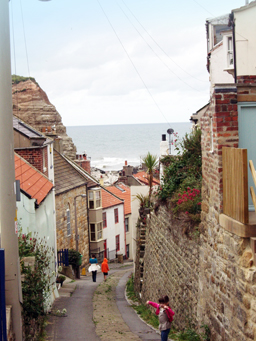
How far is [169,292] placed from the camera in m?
11.7

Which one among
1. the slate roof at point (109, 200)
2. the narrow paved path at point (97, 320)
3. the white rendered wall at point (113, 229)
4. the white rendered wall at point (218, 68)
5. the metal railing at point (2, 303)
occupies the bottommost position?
the white rendered wall at point (113, 229)

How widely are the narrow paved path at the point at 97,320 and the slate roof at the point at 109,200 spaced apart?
18.0 metres

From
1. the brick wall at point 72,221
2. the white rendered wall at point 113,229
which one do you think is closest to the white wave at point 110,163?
the white rendered wall at point 113,229

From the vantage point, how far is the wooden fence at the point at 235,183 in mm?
6012

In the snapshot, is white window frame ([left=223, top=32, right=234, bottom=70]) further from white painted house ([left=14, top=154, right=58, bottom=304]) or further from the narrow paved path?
the narrow paved path

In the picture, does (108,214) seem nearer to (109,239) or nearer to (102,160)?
(109,239)

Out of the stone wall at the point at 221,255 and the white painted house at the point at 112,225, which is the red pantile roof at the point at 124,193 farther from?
the stone wall at the point at 221,255

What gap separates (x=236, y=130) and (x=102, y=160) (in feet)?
418

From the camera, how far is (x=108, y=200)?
131 feet

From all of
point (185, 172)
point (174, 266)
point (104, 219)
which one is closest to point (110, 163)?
point (104, 219)

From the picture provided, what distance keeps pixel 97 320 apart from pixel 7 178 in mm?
7559

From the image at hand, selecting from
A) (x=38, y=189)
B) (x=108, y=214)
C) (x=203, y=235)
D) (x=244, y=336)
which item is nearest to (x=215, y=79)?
(x=38, y=189)

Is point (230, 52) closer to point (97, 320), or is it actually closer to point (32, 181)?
point (32, 181)

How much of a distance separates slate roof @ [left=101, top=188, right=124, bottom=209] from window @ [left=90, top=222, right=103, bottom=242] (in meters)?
3.44
